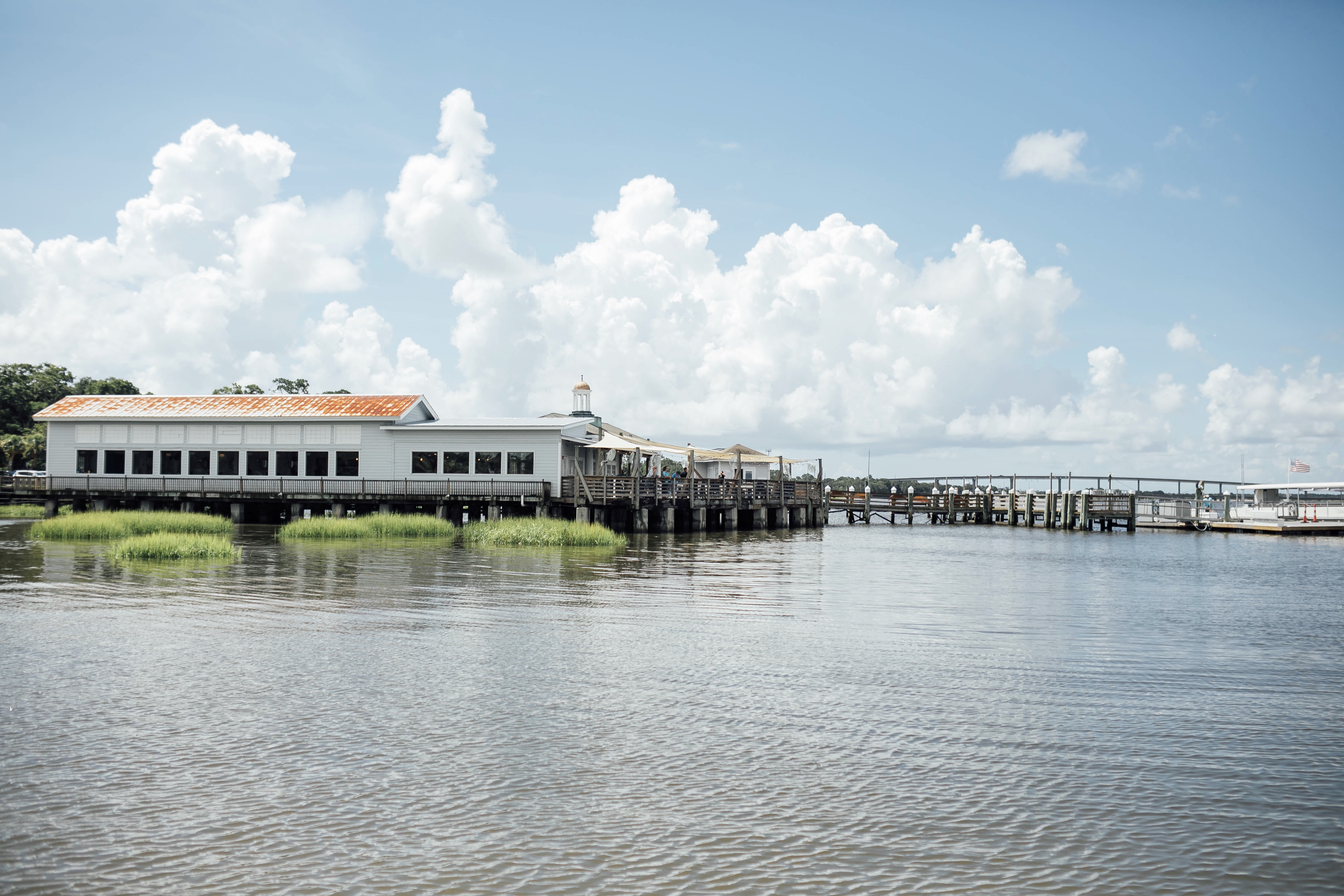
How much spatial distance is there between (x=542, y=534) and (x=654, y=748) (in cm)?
2491

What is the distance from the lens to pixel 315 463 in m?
44.2

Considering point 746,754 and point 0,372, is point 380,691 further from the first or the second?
point 0,372

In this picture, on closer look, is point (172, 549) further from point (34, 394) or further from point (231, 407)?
point (34, 394)

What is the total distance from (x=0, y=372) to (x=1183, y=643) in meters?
84.6

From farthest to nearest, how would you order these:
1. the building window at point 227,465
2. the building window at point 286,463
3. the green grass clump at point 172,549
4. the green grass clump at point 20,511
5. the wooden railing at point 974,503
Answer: the wooden railing at point 974,503
the green grass clump at point 20,511
the building window at point 227,465
the building window at point 286,463
the green grass clump at point 172,549

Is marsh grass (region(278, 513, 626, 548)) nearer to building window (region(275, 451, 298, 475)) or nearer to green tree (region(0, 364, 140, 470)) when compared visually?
building window (region(275, 451, 298, 475))

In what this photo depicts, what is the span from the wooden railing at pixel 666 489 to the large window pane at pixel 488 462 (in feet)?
9.89

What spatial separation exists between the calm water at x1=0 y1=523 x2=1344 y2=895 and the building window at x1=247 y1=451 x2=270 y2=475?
86.8ft

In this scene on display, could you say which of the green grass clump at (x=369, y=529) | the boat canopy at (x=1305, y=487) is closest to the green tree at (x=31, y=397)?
the green grass clump at (x=369, y=529)

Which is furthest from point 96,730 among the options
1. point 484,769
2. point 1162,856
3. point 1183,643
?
point 1183,643

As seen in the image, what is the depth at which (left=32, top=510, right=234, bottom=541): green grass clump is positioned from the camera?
33.5 metres

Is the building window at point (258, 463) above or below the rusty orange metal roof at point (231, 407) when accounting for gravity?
below

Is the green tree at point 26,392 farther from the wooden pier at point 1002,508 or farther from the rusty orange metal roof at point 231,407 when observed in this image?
the wooden pier at point 1002,508

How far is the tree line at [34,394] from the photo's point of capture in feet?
221
